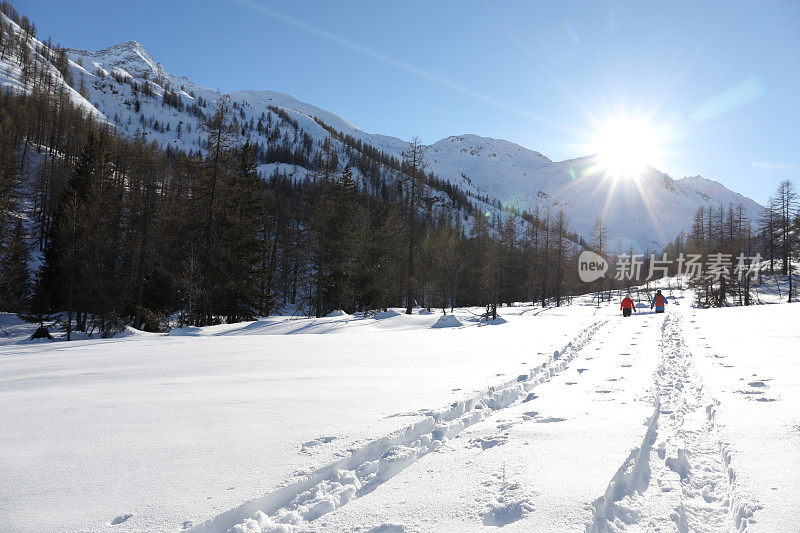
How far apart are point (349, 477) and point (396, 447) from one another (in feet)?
2.30

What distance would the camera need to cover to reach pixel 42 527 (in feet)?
7.41

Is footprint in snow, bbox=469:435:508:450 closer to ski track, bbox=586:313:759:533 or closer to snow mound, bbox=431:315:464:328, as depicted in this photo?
ski track, bbox=586:313:759:533

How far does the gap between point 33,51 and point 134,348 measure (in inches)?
6775

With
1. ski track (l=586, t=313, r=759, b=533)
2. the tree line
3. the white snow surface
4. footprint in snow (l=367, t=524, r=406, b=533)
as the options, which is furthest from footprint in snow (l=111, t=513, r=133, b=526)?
the tree line

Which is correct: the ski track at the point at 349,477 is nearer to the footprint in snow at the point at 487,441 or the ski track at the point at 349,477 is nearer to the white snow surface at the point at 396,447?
the white snow surface at the point at 396,447

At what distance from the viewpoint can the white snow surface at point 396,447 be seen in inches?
98.7

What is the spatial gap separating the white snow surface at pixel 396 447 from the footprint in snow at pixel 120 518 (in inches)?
0.5

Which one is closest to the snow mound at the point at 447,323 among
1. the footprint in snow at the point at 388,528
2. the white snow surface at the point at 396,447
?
the white snow surface at the point at 396,447

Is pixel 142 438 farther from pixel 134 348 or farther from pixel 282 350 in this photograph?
pixel 134 348

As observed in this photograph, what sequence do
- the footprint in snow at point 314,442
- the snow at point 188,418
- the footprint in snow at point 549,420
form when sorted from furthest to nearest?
the footprint in snow at point 549,420, the footprint in snow at point 314,442, the snow at point 188,418

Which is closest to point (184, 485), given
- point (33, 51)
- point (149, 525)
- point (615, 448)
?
point (149, 525)

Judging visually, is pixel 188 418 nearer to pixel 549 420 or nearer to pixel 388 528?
pixel 388 528

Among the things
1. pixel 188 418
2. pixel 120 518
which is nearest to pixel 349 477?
pixel 120 518

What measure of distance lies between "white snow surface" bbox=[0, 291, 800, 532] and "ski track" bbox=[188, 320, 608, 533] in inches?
0.5
